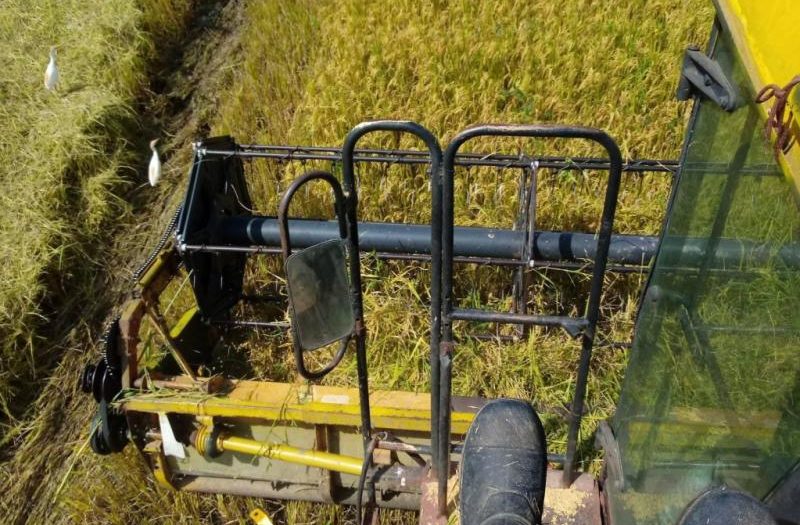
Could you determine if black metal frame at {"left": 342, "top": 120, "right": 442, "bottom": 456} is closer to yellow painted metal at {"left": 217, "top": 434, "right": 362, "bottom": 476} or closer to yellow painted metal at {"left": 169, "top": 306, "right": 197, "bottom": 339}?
yellow painted metal at {"left": 217, "top": 434, "right": 362, "bottom": 476}

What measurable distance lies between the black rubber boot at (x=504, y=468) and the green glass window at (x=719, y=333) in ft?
1.17

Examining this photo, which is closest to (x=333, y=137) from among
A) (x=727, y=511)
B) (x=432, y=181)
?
(x=432, y=181)

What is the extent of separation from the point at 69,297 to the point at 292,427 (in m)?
2.00

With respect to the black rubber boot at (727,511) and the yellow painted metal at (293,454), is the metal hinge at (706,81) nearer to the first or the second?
the black rubber boot at (727,511)

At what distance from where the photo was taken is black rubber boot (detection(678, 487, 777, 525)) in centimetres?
105

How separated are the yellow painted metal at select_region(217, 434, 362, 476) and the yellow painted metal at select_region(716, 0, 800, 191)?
6.17 ft

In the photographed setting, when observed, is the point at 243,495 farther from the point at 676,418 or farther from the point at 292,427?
the point at 676,418

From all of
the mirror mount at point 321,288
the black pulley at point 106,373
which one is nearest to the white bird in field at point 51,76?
the black pulley at point 106,373

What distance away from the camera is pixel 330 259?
2096mm

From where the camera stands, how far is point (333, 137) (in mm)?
4152

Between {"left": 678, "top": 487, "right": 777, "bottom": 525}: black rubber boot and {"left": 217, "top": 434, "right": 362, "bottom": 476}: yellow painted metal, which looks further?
{"left": 217, "top": 434, "right": 362, "bottom": 476}: yellow painted metal

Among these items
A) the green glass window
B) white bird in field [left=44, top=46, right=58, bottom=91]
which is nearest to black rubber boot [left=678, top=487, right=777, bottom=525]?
the green glass window

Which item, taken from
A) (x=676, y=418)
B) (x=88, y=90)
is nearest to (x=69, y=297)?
(x=88, y=90)

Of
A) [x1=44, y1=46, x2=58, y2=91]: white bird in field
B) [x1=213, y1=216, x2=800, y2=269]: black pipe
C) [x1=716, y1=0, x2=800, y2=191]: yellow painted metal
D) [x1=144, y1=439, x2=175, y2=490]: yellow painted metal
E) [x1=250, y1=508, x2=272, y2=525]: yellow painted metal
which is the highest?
[x1=716, y1=0, x2=800, y2=191]: yellow painted metal
